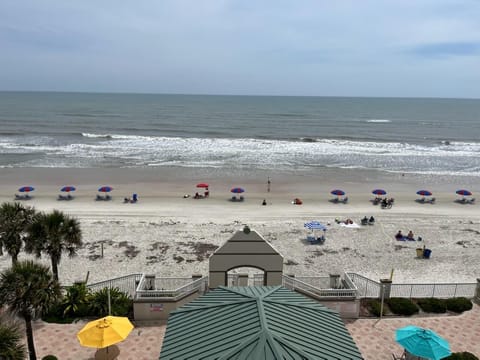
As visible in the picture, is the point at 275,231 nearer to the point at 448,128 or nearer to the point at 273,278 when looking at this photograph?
the point at 273,278

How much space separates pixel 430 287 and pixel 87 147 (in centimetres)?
5505

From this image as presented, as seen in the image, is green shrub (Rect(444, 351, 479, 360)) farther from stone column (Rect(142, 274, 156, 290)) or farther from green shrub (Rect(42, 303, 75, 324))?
green shrub (Rect(42, 303, 75, 324))

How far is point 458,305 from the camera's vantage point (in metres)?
16.2

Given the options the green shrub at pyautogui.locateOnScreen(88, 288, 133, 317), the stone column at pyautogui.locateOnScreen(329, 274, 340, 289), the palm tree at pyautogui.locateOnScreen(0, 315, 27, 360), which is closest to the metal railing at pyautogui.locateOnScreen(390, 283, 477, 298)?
the stone column at pyautogui.locateOnScreen(329, 274, 340, 289)

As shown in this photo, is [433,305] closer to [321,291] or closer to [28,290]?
[321,291]

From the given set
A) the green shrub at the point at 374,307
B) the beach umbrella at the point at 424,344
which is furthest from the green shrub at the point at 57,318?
the green shrub at the point at 374,307

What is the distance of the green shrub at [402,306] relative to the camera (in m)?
15.8

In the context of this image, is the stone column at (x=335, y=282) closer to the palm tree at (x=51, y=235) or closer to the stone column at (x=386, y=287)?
the stone column at (x=386, y=287)

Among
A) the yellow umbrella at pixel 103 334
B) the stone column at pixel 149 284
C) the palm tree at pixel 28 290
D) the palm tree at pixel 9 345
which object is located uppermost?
the palm tree at pixel 28 290

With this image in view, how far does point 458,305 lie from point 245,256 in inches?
359

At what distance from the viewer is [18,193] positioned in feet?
114

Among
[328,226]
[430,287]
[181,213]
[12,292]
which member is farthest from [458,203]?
[12,292]

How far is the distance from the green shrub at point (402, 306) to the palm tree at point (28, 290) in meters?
12.6

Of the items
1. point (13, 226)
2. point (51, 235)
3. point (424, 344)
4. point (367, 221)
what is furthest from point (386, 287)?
point (13, 226)
